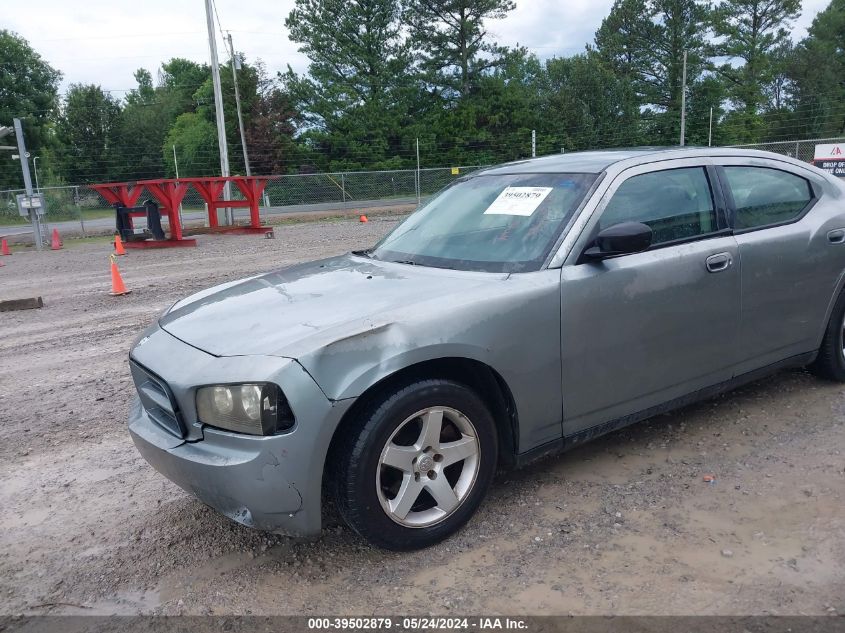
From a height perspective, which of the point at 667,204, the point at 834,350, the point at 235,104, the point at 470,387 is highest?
the point at 235,104

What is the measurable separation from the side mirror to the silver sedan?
0.01 meters

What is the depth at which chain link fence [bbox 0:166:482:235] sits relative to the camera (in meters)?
28.0

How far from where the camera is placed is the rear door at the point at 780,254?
391 centimetres

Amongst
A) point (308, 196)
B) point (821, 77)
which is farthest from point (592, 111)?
point (308, 196)

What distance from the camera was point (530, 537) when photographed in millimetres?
3072

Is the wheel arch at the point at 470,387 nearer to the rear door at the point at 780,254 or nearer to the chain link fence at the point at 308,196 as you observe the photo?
the rear door at the point at 780,254

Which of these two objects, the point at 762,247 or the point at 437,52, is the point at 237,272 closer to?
the point at 762,247

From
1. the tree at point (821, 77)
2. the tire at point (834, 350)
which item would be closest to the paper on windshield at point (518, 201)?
the tire at point (834, 350)

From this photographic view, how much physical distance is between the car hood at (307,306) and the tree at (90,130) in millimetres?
46938

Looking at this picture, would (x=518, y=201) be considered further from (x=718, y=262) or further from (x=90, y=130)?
(x=90, y=130)

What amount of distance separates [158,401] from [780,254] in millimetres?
3427

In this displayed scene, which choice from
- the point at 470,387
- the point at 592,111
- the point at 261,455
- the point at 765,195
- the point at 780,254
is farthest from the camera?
the point at 592,111

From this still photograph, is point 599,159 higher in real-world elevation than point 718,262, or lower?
higher

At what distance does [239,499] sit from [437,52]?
177ft
